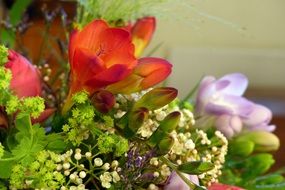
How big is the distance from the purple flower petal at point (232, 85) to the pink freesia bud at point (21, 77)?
21 cm

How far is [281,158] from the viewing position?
158 centimetres

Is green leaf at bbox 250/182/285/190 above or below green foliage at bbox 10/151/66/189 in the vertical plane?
below

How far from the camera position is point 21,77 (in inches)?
19.2

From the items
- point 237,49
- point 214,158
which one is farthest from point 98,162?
point 237,49

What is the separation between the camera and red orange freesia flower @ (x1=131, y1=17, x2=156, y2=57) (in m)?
0.68

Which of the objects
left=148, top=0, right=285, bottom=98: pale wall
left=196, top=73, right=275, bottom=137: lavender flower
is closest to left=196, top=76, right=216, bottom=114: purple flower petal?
left=196, top=73, right=275, bottom=137: lavender flower

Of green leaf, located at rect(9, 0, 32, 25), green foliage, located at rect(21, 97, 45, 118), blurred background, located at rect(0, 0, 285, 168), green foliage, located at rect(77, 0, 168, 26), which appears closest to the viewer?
green foliage, located at rect(21, 97, 45, 118)

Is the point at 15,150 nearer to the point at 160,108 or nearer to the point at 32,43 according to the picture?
the point at 160,108

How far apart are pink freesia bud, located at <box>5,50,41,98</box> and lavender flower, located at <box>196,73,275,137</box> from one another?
204 mm

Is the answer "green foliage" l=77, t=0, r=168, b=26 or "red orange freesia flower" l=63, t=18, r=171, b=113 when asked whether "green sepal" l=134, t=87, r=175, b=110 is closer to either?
"red orange freesia flower" l=63, t=18, r=171, b=113

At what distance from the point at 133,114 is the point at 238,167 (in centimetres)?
28

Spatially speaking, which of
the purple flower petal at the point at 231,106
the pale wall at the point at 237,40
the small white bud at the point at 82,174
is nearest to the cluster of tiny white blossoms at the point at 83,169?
the small white bud at the point at 82,174

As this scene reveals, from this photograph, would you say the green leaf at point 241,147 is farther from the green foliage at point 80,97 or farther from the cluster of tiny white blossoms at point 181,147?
the green foliage at point 80,97

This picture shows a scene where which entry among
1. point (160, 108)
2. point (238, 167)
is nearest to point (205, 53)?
point (238, 167)
